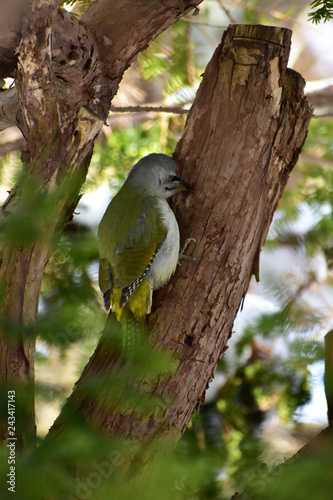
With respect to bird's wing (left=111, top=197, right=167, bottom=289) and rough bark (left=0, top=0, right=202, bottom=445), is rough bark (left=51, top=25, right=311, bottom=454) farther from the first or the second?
rough bark (left=0, top=0, right=202, bottom=445)

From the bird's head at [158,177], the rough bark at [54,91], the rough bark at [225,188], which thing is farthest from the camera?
the bird's head at [158,177]

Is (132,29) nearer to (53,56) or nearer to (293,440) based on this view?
(53,56)

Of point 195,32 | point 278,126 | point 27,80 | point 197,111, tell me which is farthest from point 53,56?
point 195,32

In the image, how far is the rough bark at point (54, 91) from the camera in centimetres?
189

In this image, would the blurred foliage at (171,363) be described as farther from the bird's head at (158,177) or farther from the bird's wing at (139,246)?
the bird's head at (158,177)

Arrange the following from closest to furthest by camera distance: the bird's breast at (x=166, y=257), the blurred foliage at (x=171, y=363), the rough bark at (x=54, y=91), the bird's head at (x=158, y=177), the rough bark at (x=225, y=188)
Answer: the blurred foliage at (x=171, y=363) → the rough bark at (x=54, y=91) → the rough bark at (x=225, y=188) → the bird's breast at (x=166, y=257) → the bird's head at (x=158, y=177)

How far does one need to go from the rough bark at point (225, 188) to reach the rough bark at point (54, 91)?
1.26ft

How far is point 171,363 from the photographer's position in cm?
105

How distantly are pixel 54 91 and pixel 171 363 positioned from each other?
1.36m

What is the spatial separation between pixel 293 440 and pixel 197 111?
157 cm

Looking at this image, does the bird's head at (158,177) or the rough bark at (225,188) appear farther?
the bird's head at (158,177)

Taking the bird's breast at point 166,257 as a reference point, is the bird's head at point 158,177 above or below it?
above

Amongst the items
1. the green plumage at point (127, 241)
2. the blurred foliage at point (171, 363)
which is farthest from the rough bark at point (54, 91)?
the green plumage at point (127, 241)

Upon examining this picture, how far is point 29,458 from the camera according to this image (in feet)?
2.73
